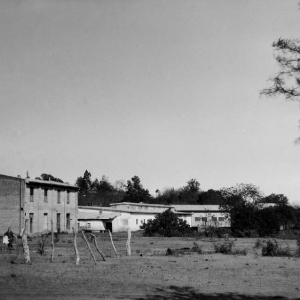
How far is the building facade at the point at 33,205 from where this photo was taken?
177 feet

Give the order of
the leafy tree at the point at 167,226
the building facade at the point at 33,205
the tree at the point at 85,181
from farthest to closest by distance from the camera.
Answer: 1. the tree at the point at 85,181
2. the building facade at the point at 33,205
3. the leafy tree at the point at 167,226

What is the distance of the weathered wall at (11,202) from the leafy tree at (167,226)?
45.0 ft

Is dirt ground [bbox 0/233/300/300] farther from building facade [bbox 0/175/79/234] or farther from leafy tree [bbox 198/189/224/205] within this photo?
leafy tree [bbox 198/189/224/205]

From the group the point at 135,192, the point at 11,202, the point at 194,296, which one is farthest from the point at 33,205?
the point at 135,192

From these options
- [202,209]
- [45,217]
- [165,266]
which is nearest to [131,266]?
[165,266]

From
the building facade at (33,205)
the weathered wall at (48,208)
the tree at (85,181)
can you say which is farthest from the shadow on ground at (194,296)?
the tree at (85,181)

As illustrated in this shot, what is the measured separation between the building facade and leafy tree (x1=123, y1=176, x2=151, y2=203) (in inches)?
2380

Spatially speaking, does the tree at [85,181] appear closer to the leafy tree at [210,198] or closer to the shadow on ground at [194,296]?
the leafy tree at [210,198]

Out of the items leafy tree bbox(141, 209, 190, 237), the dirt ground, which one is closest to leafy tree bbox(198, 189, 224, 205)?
leafy tree bbox(141, 209, 190, 237)

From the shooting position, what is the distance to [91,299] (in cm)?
1152

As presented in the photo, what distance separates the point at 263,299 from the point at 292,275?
5158 mm

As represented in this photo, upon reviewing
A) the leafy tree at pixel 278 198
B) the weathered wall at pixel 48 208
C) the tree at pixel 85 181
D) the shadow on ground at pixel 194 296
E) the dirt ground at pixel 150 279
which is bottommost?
the shadow on ground at pixel 194 296

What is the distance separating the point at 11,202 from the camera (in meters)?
54.2

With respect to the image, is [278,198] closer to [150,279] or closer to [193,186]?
[193,186]
